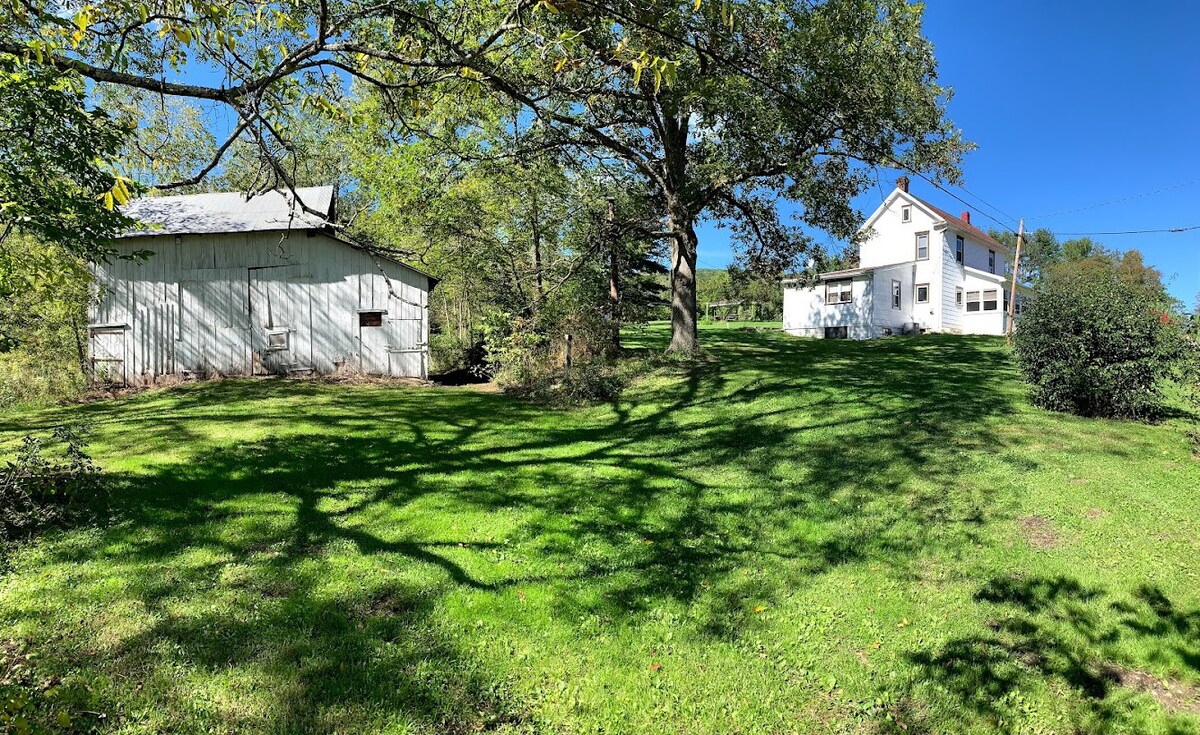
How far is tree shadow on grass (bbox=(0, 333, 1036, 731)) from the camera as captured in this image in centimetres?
373

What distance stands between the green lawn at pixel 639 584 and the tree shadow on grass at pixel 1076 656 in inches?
0.7

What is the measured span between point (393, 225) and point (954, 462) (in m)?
14.7

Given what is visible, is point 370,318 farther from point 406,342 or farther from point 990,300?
point 990,300

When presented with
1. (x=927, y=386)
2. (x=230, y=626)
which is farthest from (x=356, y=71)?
(x=927, y=386)

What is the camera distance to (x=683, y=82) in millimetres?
10219

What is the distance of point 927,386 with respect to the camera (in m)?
12.1

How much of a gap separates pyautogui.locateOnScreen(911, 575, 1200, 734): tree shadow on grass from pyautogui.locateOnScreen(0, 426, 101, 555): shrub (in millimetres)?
7440

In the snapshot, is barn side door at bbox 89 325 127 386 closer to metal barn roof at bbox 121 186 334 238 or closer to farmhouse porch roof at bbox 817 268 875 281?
metal barn roof at bbox 121 186 334 238

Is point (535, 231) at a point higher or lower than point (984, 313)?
higher

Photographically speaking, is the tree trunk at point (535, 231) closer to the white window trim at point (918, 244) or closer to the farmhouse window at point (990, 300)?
the white window trim at point (918, 244)

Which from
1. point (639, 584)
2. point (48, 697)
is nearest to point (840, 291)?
point (639, 584)

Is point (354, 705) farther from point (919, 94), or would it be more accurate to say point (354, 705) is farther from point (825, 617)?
point (919, 94)

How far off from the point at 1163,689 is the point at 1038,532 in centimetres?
201

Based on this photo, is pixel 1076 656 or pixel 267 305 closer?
pixel 1076 656
